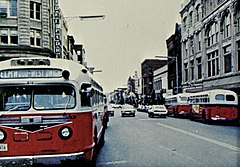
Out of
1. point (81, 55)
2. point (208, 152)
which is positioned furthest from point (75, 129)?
point (81, 55)

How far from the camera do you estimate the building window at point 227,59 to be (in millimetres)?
42750

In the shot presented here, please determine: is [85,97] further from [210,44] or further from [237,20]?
[210,44]

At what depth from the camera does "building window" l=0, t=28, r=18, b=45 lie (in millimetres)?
40969

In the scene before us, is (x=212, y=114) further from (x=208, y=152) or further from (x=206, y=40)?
Answer: (x=206, y=40)

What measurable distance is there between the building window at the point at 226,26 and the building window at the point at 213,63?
12.9 feet

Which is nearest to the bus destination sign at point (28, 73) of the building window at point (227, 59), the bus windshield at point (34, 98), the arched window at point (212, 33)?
the bus windshield at point (34, 98)

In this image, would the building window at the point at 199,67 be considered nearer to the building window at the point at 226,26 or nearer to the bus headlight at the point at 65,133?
the building window at the point at 226,26

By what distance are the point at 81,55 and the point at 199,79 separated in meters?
60.6

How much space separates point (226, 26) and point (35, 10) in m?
20.8

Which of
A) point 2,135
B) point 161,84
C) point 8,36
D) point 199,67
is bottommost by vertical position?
point 2,135

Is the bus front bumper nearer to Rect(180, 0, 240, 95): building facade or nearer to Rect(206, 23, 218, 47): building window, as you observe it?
Rect(180, 0, 240, 95): building facade

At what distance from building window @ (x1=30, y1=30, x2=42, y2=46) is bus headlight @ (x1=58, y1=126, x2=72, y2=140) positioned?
3557 cm

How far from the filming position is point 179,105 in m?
45.3

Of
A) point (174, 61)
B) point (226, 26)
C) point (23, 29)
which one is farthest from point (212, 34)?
point (174, 61)
